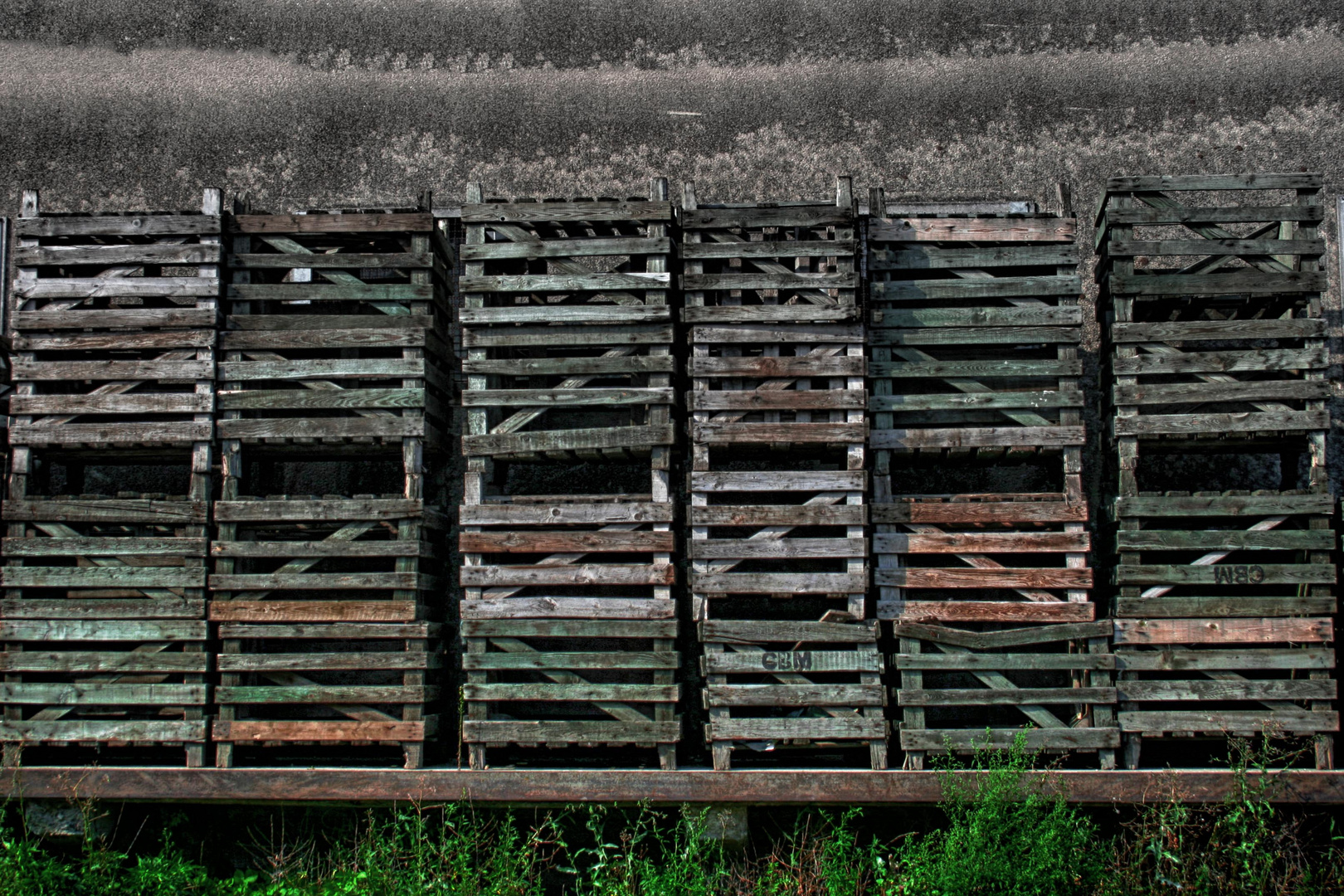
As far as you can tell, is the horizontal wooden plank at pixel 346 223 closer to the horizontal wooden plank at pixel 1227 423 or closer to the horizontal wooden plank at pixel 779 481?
the horizontal wooden plank at pixel 779 481

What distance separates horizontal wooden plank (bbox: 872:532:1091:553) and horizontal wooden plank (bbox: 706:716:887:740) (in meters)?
1.17

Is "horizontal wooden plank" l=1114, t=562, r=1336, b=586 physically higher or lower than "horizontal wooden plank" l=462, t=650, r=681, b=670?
higher

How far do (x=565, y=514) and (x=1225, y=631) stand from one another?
455cm

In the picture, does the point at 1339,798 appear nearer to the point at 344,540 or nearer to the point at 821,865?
the point at 821,865

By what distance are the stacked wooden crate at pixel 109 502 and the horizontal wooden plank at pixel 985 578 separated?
189 inches

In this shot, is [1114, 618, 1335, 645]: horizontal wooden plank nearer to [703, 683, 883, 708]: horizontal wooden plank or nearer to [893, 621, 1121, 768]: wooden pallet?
[893, 621, 1121, 768]: wooden pallet

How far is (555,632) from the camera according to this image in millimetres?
7160

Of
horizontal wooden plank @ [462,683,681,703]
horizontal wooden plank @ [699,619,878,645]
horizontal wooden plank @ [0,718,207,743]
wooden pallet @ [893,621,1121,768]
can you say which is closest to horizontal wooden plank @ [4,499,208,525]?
horizontal wooden plank @ [0,718,207,743]

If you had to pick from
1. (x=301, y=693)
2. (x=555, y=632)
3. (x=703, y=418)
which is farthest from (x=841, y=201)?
(x=301, y=693)

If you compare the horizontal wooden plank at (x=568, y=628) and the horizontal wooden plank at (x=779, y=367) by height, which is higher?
the horizontal wooden plank at (x=779, y=367)

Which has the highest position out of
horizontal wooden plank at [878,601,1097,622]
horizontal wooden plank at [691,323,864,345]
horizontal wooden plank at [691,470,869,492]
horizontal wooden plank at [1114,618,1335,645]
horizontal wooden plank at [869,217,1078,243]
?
horizontal wooden plank at [869,217,1078,243]

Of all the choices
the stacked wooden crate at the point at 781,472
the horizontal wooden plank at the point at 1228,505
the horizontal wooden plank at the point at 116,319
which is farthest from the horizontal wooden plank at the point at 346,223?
the horizontal wooden plank at the point at 1228,505

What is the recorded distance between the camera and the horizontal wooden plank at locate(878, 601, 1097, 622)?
23.4 ft

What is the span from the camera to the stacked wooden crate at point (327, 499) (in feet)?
23.5
